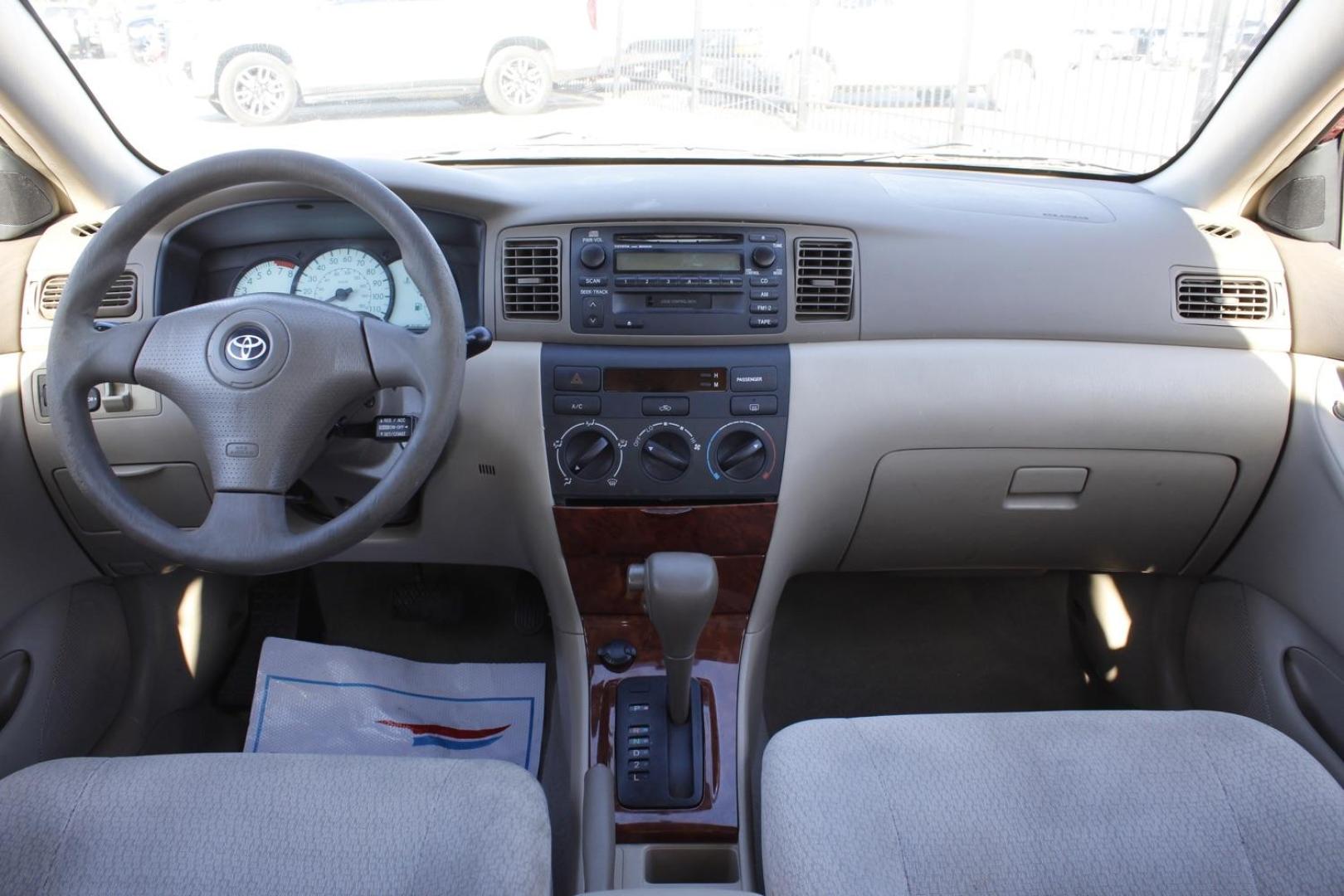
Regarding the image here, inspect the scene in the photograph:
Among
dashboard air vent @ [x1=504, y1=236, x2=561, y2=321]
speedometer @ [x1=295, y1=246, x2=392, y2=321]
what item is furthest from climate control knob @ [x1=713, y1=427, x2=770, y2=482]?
speedometer @ [x1=295, y1=246, x2=392, y2=321]

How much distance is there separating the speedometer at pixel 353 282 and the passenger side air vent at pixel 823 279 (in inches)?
29.9

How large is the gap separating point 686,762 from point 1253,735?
0.90 m

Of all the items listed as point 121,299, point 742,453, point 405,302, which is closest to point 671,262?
point 742,453

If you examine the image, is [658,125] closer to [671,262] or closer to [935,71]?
[671,262]

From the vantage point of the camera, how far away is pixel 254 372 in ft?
4.25

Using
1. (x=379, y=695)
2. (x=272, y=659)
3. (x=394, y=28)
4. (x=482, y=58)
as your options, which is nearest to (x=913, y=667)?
(x=379, y=695)

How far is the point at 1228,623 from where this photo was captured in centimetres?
200

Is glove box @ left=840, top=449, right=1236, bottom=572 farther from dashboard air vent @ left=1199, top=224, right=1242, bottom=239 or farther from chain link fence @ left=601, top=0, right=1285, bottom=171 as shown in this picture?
chain link fence @ left=601, top=0, right=1285, bottom=171

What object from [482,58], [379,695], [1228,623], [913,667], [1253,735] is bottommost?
[913,667]

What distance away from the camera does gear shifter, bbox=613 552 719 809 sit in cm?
144

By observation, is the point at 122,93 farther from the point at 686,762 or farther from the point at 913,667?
the point at 913,667

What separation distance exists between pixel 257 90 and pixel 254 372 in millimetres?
1339

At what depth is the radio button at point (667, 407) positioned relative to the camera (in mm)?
1708

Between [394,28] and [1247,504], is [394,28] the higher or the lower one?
the higher one
